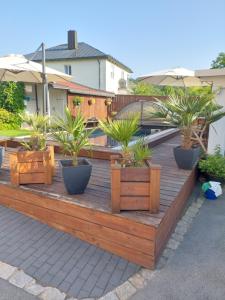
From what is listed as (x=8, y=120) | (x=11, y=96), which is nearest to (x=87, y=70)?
(x=11, y=96)

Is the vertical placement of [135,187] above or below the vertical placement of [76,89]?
below

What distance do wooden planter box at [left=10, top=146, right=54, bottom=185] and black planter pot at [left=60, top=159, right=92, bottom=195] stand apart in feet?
1.43

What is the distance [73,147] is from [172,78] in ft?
19.1

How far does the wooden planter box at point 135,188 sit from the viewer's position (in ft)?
8.04

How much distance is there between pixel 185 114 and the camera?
4.02 m

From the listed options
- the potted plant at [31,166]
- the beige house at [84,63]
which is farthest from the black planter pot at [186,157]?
the beige house at [84,63]

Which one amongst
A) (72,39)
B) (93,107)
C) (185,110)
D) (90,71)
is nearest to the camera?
(185,110)

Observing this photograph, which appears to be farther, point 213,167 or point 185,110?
point 213,167

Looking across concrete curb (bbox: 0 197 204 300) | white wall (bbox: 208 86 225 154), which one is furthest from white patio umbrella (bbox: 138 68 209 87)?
concrete curb (bbox: 0 197 204 300)

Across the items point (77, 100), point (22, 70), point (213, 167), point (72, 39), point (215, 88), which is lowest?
point (213, 167)

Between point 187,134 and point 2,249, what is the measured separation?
329 centimetres

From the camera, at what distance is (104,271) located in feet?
7.61

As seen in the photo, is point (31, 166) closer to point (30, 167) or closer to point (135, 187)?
point (30, 167)

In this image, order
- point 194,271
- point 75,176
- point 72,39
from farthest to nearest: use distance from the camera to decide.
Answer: point 72,39
point 75,176
point 194,271
